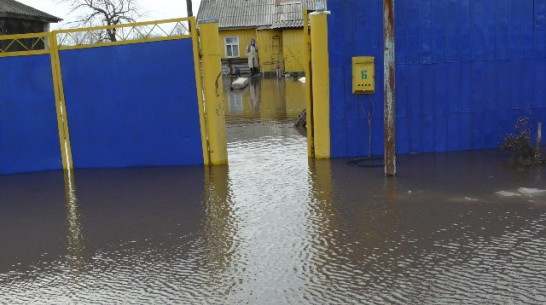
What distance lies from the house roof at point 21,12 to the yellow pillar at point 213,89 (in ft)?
50.5

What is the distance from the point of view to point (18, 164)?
33.7ft

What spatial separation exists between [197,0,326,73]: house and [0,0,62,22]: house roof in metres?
11.8

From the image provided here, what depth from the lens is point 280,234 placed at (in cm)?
635

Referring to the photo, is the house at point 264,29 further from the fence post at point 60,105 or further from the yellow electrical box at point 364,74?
the fence post at point 60,105

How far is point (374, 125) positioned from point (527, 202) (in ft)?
10.9

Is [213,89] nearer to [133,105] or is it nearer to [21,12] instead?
[133,105]

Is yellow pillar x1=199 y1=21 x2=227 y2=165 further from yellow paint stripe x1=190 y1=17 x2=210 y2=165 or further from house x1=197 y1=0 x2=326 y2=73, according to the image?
house x1=197 y1=0 x2=326 y2=73

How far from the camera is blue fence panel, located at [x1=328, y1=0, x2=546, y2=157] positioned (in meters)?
9.71

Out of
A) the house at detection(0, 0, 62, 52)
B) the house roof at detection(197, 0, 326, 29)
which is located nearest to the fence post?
the house at detection(0, 0, 62, 52)

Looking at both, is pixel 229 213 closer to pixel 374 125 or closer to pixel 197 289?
pixel 197 289

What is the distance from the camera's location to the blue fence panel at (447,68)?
9.71m

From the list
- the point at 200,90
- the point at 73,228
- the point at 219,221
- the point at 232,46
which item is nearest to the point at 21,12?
the point at 232,46

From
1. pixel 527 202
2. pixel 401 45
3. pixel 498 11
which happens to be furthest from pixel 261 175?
Answer: pixel 498 11

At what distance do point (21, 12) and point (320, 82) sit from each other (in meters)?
18.0
